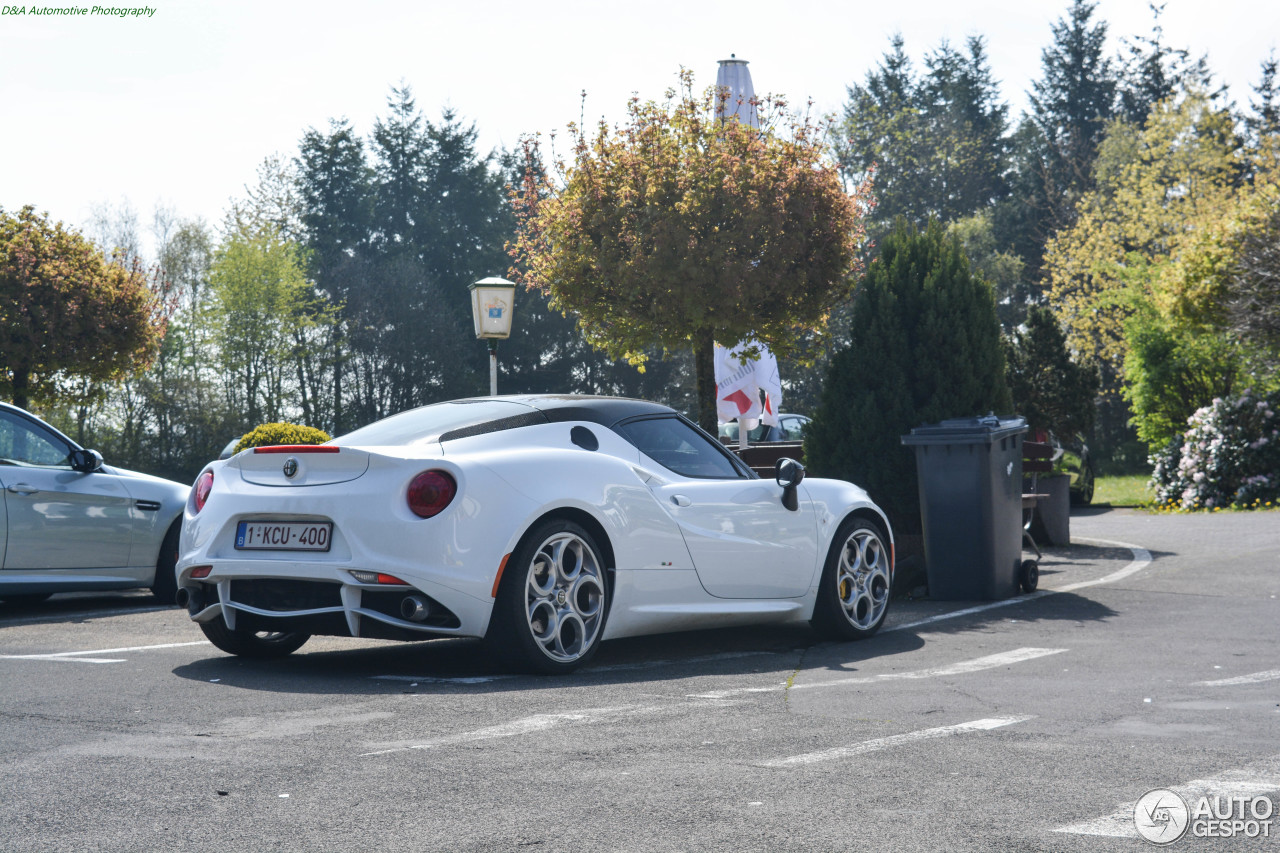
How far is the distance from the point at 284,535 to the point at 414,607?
74cm

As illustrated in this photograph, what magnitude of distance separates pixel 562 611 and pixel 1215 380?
62.3 feet

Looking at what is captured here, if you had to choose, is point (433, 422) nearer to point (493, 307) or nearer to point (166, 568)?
point (166, 568)

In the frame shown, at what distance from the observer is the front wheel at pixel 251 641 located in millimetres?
6508

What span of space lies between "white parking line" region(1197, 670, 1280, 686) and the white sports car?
2.21 m

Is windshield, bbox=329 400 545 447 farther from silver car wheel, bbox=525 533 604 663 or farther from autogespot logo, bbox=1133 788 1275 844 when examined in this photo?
autogespot logo, bbox=1133 788 1275 844

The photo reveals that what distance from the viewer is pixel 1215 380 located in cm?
2208

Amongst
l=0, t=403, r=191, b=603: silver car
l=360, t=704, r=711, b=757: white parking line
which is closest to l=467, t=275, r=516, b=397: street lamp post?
l=0, t=403, r=191, b=603: silver car

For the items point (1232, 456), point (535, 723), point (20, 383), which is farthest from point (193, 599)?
point (1232, 456)

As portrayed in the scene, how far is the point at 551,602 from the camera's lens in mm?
6012

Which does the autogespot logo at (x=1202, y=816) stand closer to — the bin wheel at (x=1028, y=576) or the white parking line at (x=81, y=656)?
the white parking line at (x=81, y=656)

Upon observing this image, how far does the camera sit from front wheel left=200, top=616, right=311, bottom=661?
651cm

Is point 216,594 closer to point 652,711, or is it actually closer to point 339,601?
point 339,601

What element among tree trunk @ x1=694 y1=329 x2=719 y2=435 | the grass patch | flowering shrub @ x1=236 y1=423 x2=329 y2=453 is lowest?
the grass patch

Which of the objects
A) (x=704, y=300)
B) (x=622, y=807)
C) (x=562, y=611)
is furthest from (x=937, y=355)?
(x=622, y=807)
